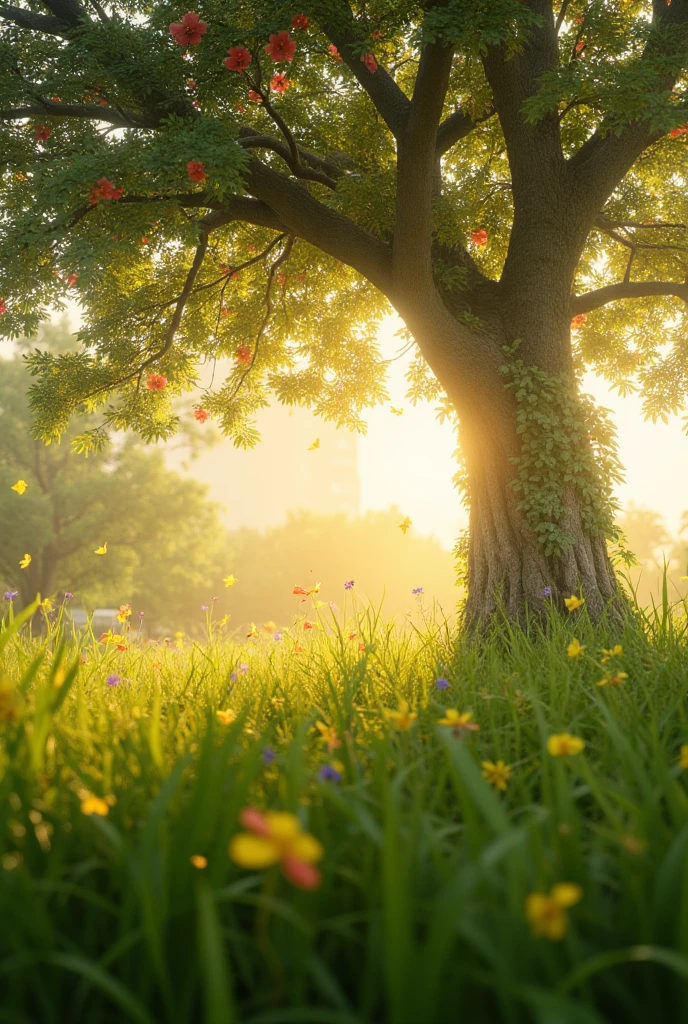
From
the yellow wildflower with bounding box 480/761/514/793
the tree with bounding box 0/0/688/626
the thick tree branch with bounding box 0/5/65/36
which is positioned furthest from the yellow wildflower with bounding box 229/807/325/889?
the thick tree branch with bounding box 0/5/65/36

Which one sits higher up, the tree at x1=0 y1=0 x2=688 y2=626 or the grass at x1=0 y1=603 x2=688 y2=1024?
the tree at x1=0 y1=0 x2=688 y2=626

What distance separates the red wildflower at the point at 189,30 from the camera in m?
4.76

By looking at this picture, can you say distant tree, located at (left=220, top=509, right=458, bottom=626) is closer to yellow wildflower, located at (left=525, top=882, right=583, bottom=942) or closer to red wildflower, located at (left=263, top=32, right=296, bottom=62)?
red wildflower, located at (left=263, top=32, right=296, bottom=62)

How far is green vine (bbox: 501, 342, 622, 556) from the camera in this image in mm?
5375

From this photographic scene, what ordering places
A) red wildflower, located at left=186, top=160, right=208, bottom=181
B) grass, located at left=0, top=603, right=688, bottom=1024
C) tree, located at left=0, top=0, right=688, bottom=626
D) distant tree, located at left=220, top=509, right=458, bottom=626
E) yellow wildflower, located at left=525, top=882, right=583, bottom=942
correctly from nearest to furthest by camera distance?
yellow wildflower, located at left=525, top=882, right=583, bottom=942 < grass, located at left=0, top=603, right=688, bottom=1024 < red wildflower, located at left=186, top=160, right=208, bottom=181 < tree, located at left=0, top=0, right=688, bottom=626 < distant tree, located at left=220, top=509, right=458, bottom=626

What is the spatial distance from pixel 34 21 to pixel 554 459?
5.78 m

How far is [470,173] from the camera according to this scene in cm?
753

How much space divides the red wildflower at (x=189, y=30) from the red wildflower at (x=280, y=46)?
0.46 metres

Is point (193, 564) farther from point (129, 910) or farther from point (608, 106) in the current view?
point (129, 910)

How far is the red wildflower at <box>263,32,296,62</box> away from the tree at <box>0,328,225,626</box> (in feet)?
69.8

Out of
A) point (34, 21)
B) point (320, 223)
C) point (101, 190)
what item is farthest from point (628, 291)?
point (34, 21)

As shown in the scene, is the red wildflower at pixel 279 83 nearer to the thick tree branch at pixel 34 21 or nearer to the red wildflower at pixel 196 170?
the thick tree branch at pixel 34 21

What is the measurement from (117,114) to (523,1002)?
5.85 meters

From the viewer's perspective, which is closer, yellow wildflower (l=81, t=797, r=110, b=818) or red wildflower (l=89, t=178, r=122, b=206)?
yellow wildflower (l=81, t=797, r=110, b=818)
